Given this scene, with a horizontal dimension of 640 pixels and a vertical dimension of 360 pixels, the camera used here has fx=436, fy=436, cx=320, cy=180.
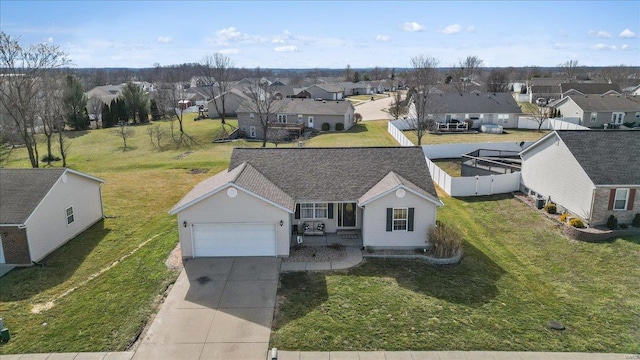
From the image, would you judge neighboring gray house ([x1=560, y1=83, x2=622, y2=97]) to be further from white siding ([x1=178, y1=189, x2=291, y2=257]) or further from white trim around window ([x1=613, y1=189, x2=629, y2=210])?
white siding ([x1=178, y1=189, x2=291, y2=257])

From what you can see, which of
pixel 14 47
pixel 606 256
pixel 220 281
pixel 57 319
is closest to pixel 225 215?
pixel 220 281

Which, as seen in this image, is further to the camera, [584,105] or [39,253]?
[584,105]

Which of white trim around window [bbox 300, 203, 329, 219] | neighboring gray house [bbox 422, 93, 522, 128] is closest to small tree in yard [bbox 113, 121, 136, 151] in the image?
white trim around window [bbox 300, 203, 329, 219]

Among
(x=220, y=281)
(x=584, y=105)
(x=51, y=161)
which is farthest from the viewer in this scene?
(x=584, y=105)

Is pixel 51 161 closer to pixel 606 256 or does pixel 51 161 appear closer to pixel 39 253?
pixel 39 253

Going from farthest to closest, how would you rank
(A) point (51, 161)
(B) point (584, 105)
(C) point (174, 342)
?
(B) point (584, 105), (A) point (51, 161), (C) point (174, 342)

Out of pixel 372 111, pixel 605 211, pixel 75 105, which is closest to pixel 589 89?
pixel 372 111

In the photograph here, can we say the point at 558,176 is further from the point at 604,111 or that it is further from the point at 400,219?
the point at 604,111
